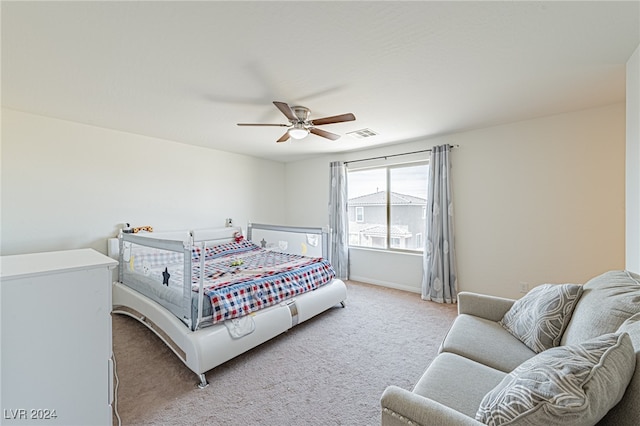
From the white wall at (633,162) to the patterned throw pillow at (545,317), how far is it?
29.1 inches

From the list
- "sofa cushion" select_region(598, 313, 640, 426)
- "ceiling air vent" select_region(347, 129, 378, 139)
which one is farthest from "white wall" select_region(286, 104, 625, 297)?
"sofa cushion" select_region(598, 313, 640, 426)

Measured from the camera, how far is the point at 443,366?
4.33 feet

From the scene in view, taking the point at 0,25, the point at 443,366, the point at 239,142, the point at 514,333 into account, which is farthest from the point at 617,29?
the point at 239,142

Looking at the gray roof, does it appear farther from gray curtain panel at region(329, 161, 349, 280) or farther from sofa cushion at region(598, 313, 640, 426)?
sofa cushion at region(598, 313, 640, 426)

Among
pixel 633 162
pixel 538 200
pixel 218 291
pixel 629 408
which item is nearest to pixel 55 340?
pixel 218 291

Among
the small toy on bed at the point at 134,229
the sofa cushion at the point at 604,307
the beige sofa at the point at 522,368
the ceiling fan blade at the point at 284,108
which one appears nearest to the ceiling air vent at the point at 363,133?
the ceiling fan blade at the point at 284,108

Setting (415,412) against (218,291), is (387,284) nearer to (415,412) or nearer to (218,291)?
(218,291)

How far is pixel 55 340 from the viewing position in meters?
1.09

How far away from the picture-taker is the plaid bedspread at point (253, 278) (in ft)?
7.21

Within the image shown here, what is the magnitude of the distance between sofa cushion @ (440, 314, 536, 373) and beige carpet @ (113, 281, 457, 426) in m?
0.59

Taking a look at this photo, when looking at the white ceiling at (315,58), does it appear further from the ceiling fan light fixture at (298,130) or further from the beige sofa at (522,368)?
the beige sofa at (522,368)

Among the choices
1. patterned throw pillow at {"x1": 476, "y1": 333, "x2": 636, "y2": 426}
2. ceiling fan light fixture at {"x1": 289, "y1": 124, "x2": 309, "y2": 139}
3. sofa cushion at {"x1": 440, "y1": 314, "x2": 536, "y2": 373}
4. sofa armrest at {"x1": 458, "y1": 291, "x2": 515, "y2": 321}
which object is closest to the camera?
patterned throw pillow at {"x1": 476, "y1": 333, "x2": 636, "y2": 426}

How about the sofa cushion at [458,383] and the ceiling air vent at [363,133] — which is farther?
the ceiling air vent at [363,133]

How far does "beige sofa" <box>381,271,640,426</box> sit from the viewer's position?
0.72 meters
